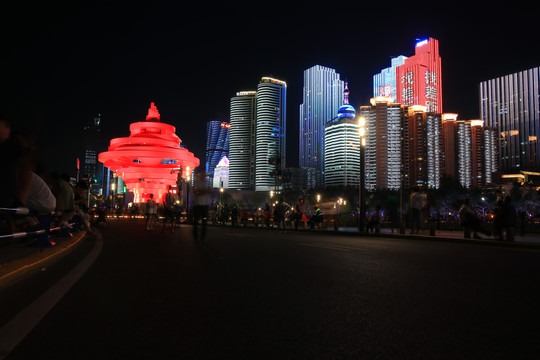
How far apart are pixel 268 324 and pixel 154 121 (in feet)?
350

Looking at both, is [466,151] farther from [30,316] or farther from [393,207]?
[30,316]

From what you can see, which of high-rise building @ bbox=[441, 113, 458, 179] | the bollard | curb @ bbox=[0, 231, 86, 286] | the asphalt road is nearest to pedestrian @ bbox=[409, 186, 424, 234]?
the asphalt road

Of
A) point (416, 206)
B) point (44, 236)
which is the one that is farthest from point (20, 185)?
point (416, 206)

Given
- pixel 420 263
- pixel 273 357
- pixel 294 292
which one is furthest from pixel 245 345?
pixel 420 263

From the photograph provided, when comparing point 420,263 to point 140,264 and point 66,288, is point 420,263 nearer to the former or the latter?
point 140,264

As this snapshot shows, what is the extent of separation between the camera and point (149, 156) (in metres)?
95.1

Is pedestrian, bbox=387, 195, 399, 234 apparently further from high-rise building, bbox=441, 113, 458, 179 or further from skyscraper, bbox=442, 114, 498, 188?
skyscraper, bbox=442, 114, 498, 188

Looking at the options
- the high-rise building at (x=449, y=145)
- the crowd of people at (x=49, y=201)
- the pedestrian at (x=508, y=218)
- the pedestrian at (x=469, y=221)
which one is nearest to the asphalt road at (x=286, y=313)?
the crowd of people at (x=49, y=201)

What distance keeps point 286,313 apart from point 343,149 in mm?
184958

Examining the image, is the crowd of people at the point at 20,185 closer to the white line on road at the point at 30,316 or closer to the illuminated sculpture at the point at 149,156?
the white line on road at the point at 30,316

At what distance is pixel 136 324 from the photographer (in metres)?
3.16

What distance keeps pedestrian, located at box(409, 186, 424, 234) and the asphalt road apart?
10.5m

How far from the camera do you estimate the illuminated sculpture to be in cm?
9612

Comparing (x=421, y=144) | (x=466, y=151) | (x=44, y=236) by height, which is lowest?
(x=44, y=236)
